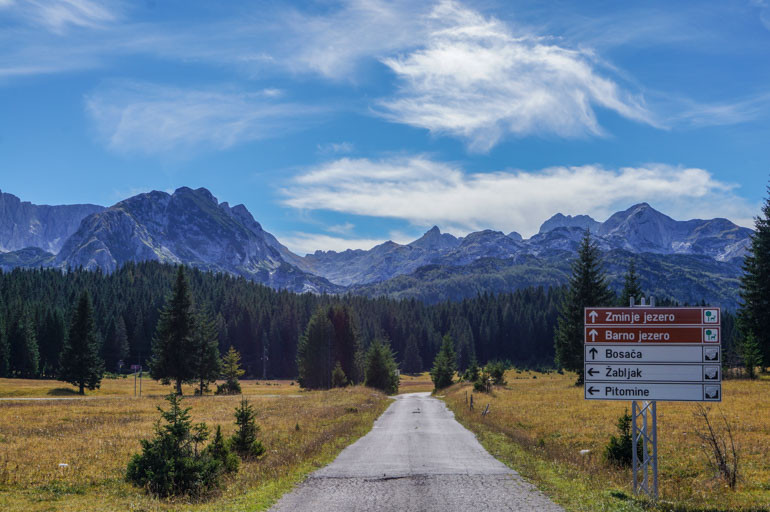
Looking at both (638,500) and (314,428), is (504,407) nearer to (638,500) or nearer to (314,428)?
(314,428)

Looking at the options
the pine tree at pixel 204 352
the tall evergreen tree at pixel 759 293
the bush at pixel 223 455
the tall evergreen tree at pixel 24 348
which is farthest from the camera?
the tall evergreen tree at pixel 24 348

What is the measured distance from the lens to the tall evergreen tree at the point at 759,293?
57.9 m

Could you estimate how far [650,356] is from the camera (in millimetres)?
15789

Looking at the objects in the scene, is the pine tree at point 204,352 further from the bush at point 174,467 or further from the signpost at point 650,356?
the signpost at point 650,356

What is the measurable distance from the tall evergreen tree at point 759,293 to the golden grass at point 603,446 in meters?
16.7

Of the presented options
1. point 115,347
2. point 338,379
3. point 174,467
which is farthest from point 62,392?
point 174,467

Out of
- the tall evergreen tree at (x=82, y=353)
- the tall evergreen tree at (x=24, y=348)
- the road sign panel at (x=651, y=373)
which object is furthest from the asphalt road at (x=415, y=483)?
the tall evergreen tree at (x=24, y=348)

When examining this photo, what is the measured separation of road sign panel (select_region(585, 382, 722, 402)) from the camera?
15.2 metres

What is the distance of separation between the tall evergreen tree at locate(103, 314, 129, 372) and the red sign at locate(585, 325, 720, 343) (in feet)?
437

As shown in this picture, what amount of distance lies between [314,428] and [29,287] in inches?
6334

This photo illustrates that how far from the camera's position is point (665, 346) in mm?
15719

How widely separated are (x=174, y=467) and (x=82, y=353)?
69.8m

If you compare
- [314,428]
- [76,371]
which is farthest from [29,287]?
[314,428]

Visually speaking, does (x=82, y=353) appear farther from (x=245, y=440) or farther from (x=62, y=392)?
(x=245, y=440)
